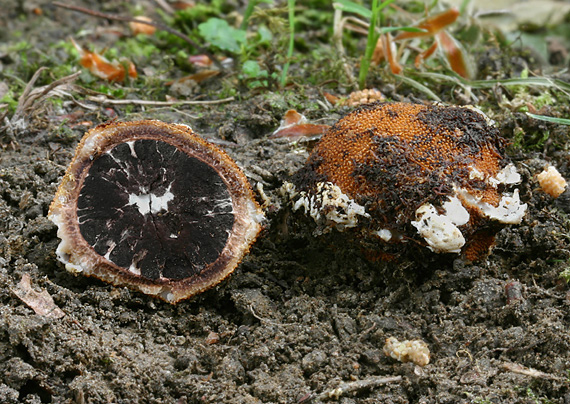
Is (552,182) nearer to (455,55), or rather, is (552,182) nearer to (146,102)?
(455,55)

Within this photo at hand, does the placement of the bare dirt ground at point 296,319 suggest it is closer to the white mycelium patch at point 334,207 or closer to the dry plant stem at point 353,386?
the dry plant stem at point 353,386

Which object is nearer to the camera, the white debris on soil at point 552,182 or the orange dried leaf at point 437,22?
the white debris on soil at point 552,182

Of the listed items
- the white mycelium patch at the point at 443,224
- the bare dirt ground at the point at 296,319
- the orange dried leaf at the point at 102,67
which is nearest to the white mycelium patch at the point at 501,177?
the white mycelium patch at the point at 443,224

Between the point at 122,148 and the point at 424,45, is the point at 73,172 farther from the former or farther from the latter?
the point at 424,45

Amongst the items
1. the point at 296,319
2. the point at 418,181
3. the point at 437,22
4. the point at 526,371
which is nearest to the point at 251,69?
the point at 437,22

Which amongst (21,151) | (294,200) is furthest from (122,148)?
(21,151)

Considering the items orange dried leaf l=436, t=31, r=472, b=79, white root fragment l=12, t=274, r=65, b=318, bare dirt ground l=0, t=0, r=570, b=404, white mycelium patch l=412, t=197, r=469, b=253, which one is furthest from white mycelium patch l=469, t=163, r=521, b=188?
white root fragment l=12, t=274, r=65, b=318
